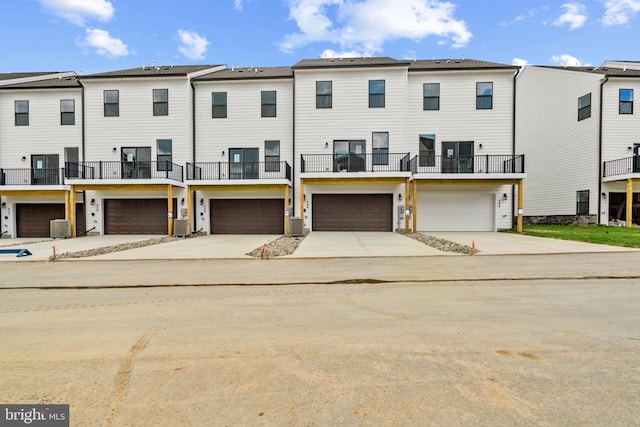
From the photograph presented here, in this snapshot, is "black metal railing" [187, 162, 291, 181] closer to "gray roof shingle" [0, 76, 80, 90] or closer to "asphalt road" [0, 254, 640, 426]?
"gray roof shingle" [0, 76, 80, 90]

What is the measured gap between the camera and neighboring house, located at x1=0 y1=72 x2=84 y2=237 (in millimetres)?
19203

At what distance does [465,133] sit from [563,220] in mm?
8900

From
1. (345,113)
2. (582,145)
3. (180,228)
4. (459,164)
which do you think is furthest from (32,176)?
(582,145)

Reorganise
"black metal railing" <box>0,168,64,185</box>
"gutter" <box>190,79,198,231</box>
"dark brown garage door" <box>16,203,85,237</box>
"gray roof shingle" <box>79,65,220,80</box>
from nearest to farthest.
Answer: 1. "gray roof shingle" <box>79,65,220,80</box>
2. "gutter" <box>190,79,198,231</box>
3. "black metal railing" <box>0,168,64,185</box>
4. "dark brown garage door" <box>16,203,85,237</box>

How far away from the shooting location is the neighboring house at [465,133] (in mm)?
18031

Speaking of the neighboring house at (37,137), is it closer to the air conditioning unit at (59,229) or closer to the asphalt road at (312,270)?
the air conditioning unit at (59,229)

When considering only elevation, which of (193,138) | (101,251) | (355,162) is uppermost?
(193,138)

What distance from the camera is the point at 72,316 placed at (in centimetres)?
471

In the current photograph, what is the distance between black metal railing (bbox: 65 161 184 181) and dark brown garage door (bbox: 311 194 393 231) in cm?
830

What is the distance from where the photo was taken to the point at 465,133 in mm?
18250

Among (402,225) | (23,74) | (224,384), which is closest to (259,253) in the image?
(224,384)

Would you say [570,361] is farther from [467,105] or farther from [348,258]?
[467,105]

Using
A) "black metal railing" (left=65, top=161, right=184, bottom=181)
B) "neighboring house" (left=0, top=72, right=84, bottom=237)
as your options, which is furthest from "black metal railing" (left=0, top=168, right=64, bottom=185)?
"black metal railing" (left=65, top=161, right=184, bottom=181)

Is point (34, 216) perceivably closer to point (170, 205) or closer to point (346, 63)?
point (170, 205)
